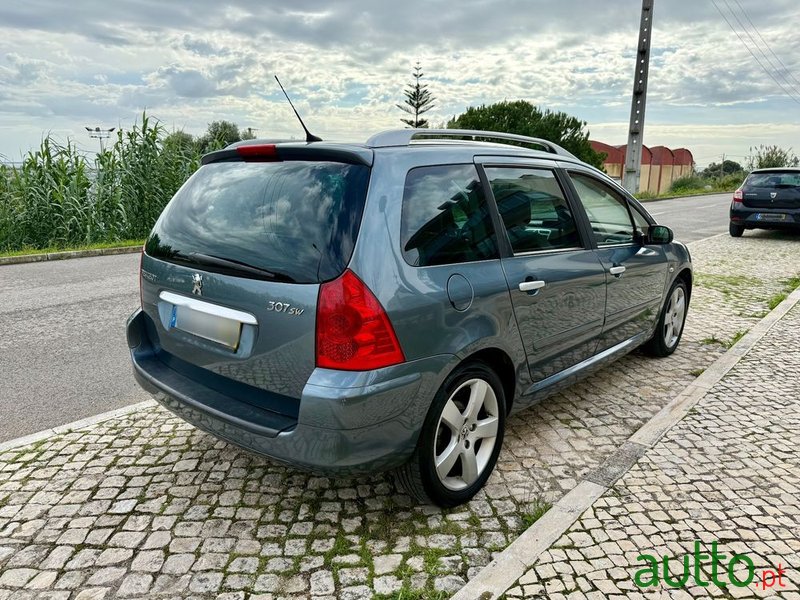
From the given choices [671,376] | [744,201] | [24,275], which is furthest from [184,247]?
[744,201]

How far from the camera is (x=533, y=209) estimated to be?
3.52m

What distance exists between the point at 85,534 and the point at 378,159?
2.13 meters

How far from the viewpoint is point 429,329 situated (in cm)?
263

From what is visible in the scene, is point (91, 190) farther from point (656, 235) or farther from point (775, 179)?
point (775, 179)

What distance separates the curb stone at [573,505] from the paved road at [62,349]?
118 inches

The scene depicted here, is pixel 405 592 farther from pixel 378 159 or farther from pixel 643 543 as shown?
pixel 378 159

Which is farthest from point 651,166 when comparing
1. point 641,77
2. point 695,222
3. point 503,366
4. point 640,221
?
point 503,366

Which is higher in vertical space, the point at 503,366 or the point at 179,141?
the point at 179,141

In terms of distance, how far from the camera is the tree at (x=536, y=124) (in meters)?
38.8

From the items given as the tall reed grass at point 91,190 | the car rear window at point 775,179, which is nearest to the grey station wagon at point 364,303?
the tall reed grass at point 91,190

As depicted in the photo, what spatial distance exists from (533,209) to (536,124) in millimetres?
38003

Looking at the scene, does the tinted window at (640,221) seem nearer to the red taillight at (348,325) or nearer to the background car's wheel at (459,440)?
the background car's wheel at (459,440)

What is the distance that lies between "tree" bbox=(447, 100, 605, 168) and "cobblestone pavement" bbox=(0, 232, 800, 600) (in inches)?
1442

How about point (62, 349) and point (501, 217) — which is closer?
point (501, 217)
